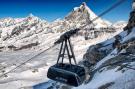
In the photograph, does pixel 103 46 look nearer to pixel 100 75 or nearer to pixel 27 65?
pixel 100 75

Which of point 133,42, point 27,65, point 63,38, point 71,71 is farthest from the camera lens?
point 27,65

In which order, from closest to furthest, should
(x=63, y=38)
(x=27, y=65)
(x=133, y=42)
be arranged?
(x=63, y=38) → (x=133, y=42) → (x=27, y=65)

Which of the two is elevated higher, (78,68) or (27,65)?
(78,68)

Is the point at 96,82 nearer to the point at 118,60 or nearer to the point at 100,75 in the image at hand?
the point at 100,75

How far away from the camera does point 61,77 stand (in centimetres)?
2189

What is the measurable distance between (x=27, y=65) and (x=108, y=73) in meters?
88.0

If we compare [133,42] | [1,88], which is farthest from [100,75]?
[1,88]

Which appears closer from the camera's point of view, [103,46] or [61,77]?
[61,77]

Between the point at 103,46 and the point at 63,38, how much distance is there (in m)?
56.3

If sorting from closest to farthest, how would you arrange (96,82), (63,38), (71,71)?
(63,38), (71,71), (96,82)

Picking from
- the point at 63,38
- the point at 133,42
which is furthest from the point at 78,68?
the point at 133,42

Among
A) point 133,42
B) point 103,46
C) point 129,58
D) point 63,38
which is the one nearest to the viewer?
point 63,38

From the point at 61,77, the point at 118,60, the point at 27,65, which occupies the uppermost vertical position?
the point at 61,77

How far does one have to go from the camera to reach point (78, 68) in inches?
852
